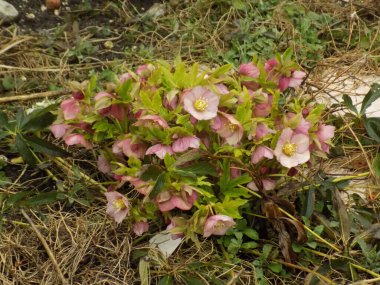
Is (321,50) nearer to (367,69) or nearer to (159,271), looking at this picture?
(367,69)

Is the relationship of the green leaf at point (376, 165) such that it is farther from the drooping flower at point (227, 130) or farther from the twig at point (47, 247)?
Result: the twig at point (47, 247)

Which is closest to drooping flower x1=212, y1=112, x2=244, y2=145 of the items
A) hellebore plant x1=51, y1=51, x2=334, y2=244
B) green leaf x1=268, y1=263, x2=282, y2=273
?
hellebore plant x1=51, y1=51, x2=334, y2=244

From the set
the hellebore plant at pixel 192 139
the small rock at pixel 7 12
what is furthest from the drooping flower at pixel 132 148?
the small rock at pixel 7 12

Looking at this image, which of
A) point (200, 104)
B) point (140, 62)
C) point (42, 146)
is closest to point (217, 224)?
point (200, 104)

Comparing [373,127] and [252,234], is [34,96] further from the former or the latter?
[373,127]

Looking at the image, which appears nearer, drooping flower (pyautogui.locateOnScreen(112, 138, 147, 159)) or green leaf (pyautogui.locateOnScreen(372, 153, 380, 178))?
drooping flower (pyautogui.locateOnScreen(112, 138, 147, 159))

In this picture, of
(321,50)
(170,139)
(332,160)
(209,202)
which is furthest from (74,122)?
(321,50)

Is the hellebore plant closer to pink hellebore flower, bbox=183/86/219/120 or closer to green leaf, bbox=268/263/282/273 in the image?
pink hellebore flower, bbox=183/86/219/120
